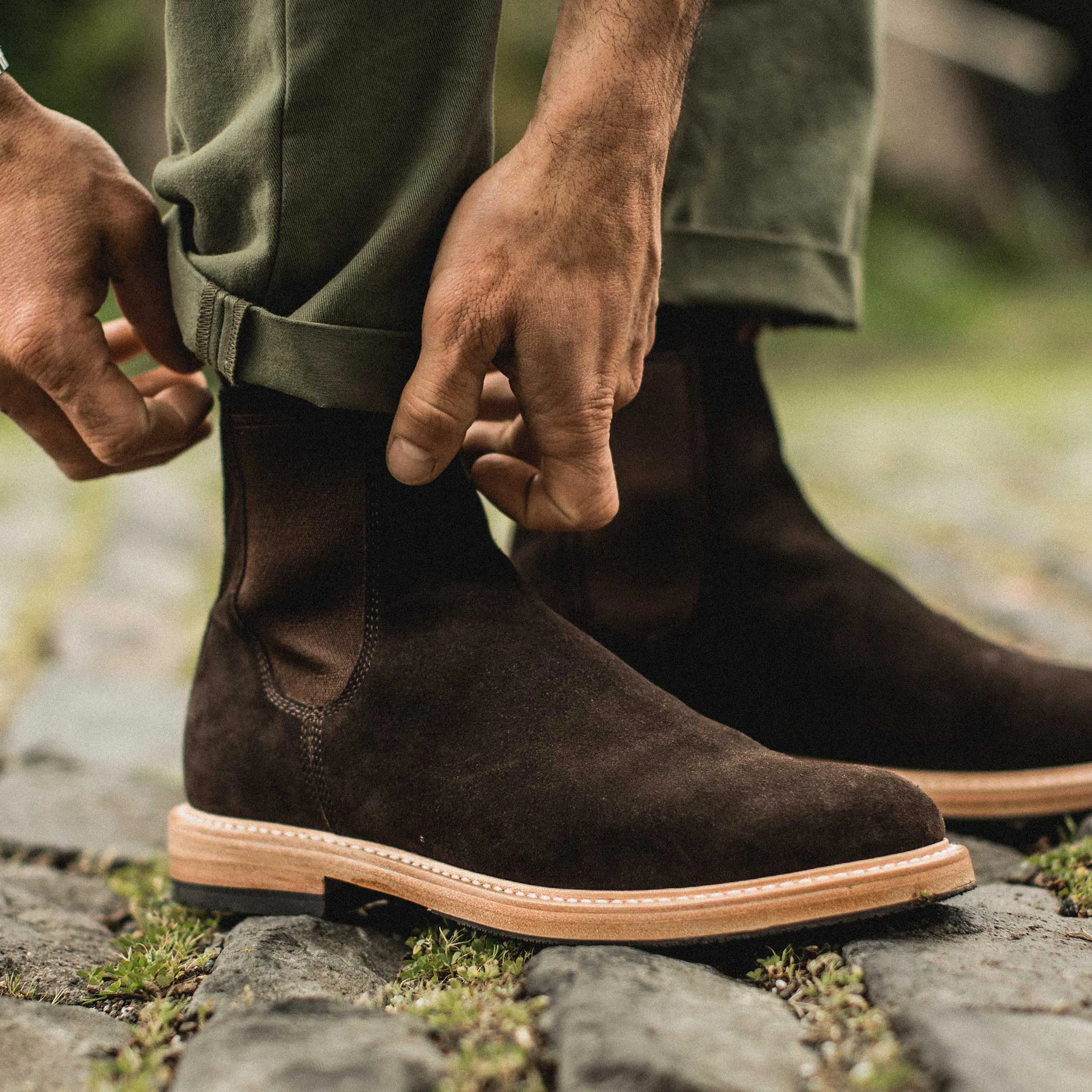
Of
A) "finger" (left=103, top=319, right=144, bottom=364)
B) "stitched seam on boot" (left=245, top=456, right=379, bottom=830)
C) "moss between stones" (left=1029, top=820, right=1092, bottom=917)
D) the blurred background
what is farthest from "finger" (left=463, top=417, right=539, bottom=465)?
the blurred background

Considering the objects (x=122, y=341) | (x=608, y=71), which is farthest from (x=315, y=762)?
(x=608, y=71)

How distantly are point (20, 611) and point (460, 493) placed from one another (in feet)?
5.66

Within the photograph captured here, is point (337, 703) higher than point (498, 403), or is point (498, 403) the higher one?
point (498, 403)

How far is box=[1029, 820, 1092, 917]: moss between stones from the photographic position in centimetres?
114

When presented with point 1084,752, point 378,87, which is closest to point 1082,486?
point 1084,752

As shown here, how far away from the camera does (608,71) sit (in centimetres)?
101

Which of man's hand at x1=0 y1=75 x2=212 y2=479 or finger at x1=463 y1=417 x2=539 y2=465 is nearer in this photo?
man's hand at x1=0 y1=75 x2=212 y2=479

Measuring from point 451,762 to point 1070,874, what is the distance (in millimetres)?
669

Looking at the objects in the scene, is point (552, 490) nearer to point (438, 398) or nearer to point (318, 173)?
point (438, 398)

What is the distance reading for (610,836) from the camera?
1063mm

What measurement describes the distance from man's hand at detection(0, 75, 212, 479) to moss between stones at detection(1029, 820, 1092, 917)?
1075 millimetres

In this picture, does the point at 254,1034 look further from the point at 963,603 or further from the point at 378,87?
the point at 963,603

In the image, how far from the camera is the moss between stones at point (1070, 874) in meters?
1.14

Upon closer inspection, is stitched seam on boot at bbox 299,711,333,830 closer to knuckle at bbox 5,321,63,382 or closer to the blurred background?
knuckle at bbox 5,321,63,382
